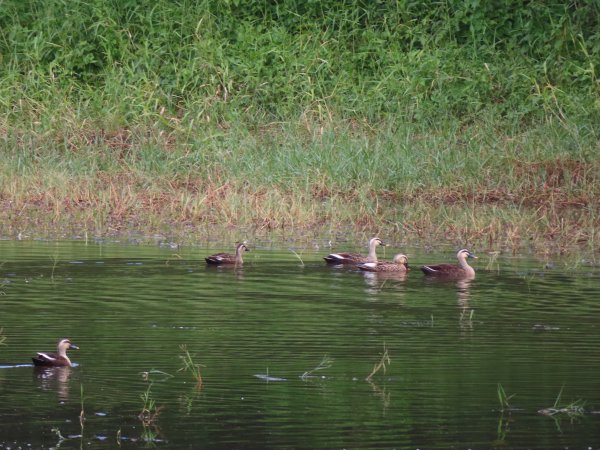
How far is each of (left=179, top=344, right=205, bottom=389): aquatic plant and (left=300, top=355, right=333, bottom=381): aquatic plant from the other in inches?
26.4

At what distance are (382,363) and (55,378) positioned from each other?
6.78ft

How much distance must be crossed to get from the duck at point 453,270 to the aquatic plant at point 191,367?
16.7 ft

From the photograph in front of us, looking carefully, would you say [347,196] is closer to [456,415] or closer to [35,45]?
[35,45]

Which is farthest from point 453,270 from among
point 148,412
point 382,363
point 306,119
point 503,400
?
point 306,119

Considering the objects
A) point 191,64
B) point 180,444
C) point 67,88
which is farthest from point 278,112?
point 180,444

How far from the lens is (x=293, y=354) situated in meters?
9.98

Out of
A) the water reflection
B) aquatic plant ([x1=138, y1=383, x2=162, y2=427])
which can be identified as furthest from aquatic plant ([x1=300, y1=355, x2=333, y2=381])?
the water reflection

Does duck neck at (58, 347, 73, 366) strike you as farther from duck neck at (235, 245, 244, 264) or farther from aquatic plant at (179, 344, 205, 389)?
duck neck at (235, 245, 244, 264)

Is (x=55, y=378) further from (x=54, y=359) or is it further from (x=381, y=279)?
(x=381, y=279)

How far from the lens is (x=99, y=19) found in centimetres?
2495

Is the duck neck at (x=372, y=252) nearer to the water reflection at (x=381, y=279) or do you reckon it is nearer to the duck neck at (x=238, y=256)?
the water reflection at (x=381, y=279)

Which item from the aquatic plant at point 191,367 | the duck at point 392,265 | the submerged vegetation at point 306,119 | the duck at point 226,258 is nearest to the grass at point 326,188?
the submerged vegetation at point 306,119

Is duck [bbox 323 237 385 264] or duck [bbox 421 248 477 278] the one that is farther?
duck [bbox 323 237 385 264]

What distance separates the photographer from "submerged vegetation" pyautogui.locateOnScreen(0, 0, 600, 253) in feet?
61.2
